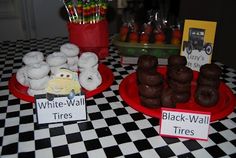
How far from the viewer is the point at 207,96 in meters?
0.98

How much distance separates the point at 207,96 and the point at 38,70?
68 centimetres

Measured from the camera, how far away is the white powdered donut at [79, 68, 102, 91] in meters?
1.09

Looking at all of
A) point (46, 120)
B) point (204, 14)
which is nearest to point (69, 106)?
point (46, 120)

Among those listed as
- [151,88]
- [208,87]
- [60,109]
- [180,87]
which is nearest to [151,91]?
[151,88]

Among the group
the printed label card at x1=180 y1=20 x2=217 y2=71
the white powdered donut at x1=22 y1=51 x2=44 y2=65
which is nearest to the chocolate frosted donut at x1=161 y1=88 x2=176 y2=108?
the printed label card at x1=180 y1=20 x2=217 y2=71

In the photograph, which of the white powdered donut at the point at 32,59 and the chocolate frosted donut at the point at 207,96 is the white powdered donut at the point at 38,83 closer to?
the white powdered donut at the point at 32,59

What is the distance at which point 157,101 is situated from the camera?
958mm

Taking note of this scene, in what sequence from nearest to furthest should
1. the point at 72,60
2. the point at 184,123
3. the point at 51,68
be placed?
the point at 184,123 → the point at 51,68 → the point at 72,60

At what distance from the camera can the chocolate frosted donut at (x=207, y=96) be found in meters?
0.97

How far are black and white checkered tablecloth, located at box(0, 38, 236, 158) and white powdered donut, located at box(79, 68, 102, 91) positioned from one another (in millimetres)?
Answer: 55

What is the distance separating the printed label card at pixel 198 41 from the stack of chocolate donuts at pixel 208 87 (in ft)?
0.58

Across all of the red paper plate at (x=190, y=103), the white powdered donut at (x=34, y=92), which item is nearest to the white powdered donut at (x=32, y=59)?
the white powdered donut at (x=34, y=92)

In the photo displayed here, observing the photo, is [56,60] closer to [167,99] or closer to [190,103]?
[167,99]

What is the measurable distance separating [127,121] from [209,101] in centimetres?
33
